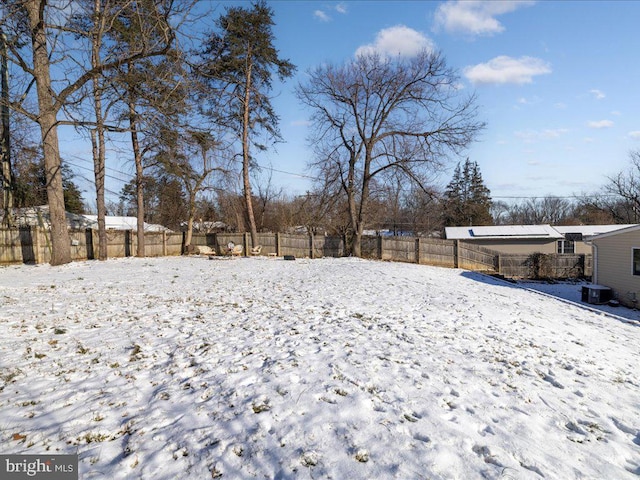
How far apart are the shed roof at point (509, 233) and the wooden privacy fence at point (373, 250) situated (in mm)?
4919

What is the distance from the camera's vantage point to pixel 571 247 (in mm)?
26906

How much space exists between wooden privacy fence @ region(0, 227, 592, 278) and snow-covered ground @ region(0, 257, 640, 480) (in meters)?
10.9

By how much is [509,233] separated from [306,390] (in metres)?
27.7

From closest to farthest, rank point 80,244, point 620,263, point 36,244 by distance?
1. point 36,244
2. point 620,263
3. point 80,244

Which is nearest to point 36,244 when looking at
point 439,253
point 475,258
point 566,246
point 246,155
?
point 246,155

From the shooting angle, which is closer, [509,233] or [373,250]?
[373,250]

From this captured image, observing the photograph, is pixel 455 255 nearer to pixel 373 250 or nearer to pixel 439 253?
pixel 439 253

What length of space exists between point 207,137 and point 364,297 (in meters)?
6.90

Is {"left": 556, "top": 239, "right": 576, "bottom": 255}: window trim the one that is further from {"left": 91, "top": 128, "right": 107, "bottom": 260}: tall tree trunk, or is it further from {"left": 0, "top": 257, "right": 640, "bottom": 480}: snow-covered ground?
{"left": 91, "top": 128, "right": 107, "bottom": 260}: tall tree trunk

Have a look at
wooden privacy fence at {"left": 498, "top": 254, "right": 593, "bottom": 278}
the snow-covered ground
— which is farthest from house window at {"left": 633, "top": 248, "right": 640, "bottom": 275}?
the snow-covered ground

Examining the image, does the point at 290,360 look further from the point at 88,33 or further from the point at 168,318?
the point at 88,33

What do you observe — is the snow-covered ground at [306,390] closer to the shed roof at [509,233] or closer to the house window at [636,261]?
the house window at [636,261]

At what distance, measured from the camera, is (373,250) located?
61.0 feet

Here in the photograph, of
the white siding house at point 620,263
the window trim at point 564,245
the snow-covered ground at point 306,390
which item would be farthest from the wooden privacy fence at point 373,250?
the snow-covered ground at point 306,390
